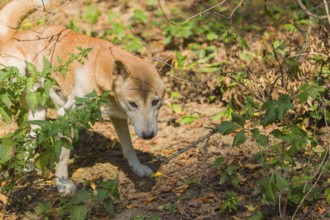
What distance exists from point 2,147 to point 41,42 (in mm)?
2169

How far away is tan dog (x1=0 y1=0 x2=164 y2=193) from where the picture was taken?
5.92 metres

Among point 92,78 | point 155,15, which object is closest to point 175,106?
point 92,78

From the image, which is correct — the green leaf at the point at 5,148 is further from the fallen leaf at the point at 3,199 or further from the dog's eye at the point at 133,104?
the dog's eye at the point at 133,104

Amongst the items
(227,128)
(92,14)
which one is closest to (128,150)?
(227,128)

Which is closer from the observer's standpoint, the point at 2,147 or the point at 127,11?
the point at 2,147

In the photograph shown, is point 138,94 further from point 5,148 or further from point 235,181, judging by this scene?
point 5,148

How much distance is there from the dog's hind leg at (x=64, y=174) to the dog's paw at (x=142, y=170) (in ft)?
2.47

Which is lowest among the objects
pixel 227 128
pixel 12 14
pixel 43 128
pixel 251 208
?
pixel 251 208

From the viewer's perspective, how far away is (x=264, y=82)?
689 cm

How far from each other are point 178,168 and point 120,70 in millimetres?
1377

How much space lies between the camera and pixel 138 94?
19.4ft

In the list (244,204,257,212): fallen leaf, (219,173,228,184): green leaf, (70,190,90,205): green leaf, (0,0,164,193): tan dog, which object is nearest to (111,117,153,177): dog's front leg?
(0,0,164,193): tan dog

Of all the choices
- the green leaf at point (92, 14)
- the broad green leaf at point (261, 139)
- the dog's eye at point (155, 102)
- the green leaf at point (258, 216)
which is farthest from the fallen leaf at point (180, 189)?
the green leaf at point (92, 14)

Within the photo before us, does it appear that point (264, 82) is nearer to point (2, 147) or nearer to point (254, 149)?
point (254, 149)
